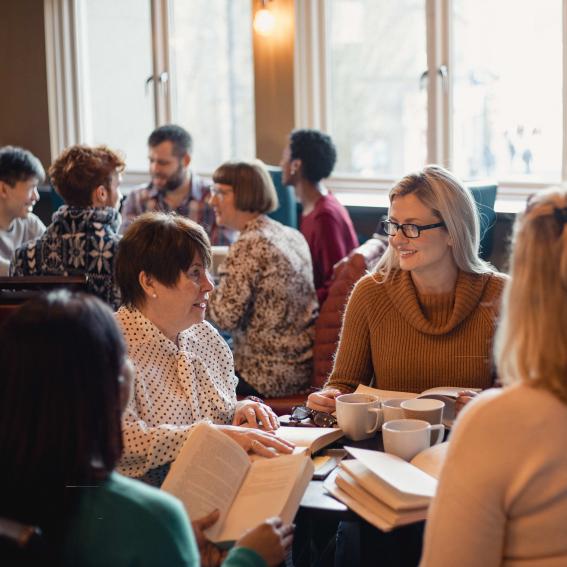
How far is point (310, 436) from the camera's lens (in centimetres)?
201

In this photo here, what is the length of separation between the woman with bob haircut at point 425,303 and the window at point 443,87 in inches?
90.6

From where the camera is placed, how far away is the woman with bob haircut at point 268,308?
345 cm

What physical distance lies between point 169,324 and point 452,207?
83 centimetres

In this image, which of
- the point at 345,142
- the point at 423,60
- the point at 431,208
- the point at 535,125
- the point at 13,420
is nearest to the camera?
the point at 13,420

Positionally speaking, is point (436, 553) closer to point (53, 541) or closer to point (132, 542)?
point (132, 542)

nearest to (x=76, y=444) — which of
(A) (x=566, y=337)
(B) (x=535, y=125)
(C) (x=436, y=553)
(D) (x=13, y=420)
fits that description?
(D) (x=13, y=420)

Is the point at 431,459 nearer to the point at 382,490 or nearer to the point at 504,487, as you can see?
the point at 382,490

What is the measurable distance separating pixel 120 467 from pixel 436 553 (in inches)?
34.4

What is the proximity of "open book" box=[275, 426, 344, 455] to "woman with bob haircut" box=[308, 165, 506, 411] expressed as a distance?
409 millimetres

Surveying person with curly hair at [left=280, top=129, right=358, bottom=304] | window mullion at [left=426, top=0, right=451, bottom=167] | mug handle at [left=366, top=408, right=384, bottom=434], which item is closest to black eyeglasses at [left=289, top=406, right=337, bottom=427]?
mug handle at [left=366, top=408, right=384, bottom=434]

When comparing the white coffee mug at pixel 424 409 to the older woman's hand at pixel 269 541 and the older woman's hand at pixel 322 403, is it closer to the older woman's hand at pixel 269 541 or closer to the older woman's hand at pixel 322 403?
the older woman's hand at pixel 322 403

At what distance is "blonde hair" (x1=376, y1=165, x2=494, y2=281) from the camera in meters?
2.52

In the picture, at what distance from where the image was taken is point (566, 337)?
127cm

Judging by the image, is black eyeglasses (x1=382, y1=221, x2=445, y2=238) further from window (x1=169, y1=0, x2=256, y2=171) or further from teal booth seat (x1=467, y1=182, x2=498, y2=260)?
window (x1=169, y1=0, x2=256, y2=171)
